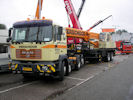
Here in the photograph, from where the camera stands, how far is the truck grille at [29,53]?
265 inches

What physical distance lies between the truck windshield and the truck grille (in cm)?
48

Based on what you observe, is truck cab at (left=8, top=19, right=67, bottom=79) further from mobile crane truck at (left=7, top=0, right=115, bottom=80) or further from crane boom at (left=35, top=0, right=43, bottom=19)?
crane boom at (left=35, top=0, right=43, bottom=19)

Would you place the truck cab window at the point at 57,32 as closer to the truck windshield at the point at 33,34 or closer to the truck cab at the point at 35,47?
the truck cab at the point at 35,47

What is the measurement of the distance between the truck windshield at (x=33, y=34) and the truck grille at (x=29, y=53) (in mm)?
482

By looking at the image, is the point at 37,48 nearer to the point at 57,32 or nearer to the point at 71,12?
the point at 57,32

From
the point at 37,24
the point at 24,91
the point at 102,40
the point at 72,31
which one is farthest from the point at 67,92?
the point at 102,40

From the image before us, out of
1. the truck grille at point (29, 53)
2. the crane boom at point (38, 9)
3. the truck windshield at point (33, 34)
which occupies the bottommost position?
the truck grille at point (29, 53)

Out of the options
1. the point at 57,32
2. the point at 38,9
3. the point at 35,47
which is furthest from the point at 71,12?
the point at 35,47

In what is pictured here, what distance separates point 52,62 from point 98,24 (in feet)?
37.7

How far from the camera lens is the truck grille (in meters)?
6.74

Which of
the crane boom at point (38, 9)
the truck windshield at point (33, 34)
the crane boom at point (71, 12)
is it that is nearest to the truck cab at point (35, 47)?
the truck windshield at point (33, 34)

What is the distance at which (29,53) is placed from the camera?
6.86 meters

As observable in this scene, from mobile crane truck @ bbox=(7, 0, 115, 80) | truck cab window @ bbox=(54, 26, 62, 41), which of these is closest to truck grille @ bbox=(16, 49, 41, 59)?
mobile crane truck @ bbox=(7, 0, 115, 80)

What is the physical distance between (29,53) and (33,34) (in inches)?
35.8
